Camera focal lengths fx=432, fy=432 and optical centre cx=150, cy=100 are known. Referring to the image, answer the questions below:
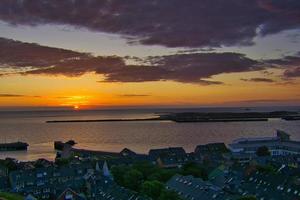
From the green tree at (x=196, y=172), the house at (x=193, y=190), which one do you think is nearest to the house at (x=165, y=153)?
the green tree at (x=196, y=172)

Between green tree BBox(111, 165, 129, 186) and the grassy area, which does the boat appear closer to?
green tree BBox(111, 165, 129, 186)

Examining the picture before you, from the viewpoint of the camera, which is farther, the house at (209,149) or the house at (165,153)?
the house at (209,149)

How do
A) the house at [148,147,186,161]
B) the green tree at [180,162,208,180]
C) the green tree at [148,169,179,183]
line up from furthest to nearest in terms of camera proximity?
the house at [148,147,186,161]
the green tree at [180,162,208,180]
the green tree at [148,169,179,183]

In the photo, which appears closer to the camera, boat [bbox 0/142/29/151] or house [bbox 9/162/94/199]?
house [bbox 9/162/94/199]

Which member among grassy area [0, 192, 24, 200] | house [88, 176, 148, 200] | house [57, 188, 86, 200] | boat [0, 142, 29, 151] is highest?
house [88, 176, 148, 200]

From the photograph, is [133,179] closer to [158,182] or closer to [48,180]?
[158,182]

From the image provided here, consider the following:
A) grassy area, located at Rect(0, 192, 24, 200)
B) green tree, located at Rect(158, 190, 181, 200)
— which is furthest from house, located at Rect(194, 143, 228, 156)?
green tree, located at Rect(158, 190, 181, 200)

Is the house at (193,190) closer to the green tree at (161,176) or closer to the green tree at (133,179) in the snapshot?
the green tree at (161,176)

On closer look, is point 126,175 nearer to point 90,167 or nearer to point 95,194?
point 95,194
